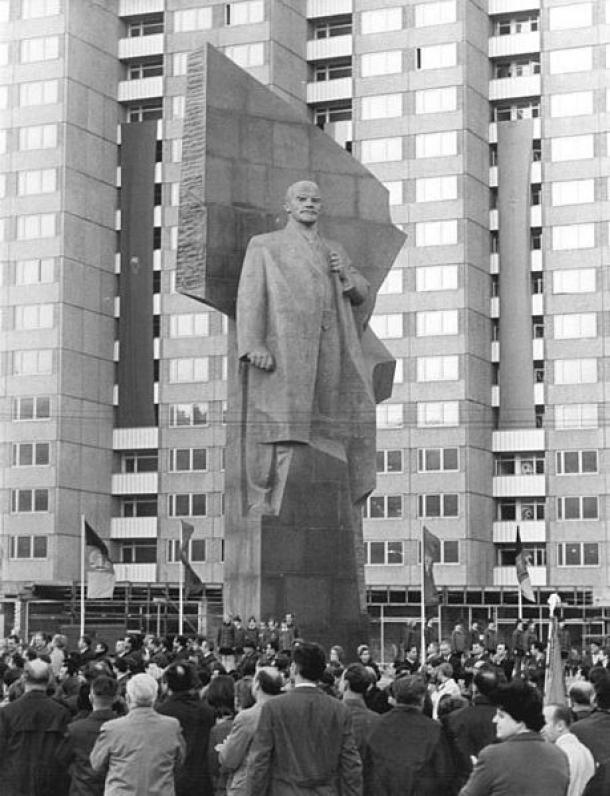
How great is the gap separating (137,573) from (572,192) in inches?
1019

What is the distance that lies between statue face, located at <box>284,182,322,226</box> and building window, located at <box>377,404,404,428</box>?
4247 cm

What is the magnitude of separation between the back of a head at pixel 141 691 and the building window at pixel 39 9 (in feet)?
232

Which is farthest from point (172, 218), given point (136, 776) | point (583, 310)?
point (136, 776)

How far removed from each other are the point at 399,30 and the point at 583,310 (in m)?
15.3

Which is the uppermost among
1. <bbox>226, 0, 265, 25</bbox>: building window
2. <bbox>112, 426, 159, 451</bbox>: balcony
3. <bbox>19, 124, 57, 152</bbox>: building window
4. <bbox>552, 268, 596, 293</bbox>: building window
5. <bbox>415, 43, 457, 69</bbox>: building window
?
<bbox>226, 0, 265, 25</bbox>: building window

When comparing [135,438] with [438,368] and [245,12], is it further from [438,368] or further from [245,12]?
[245,12]

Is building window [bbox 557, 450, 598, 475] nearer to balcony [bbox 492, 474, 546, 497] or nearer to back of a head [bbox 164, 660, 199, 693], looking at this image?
balcony [bbox 492, 474, 546, 497]

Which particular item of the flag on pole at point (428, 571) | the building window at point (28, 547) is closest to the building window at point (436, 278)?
the building window at point (28, 547)

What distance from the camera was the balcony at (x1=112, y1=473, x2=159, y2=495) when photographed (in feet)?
257

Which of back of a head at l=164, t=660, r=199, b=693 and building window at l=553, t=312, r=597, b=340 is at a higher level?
building window at l=553, t=312, r=597, b=340

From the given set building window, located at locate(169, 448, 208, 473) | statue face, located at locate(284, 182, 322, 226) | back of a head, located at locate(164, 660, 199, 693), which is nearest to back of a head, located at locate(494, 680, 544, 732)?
back of a head, located at locate(164, 660, 199, 693)

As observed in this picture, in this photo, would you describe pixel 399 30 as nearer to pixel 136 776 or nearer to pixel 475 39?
pixel 475 39

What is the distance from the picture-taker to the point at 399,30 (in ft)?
252

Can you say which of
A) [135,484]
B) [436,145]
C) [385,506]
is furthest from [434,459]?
[135,484]
